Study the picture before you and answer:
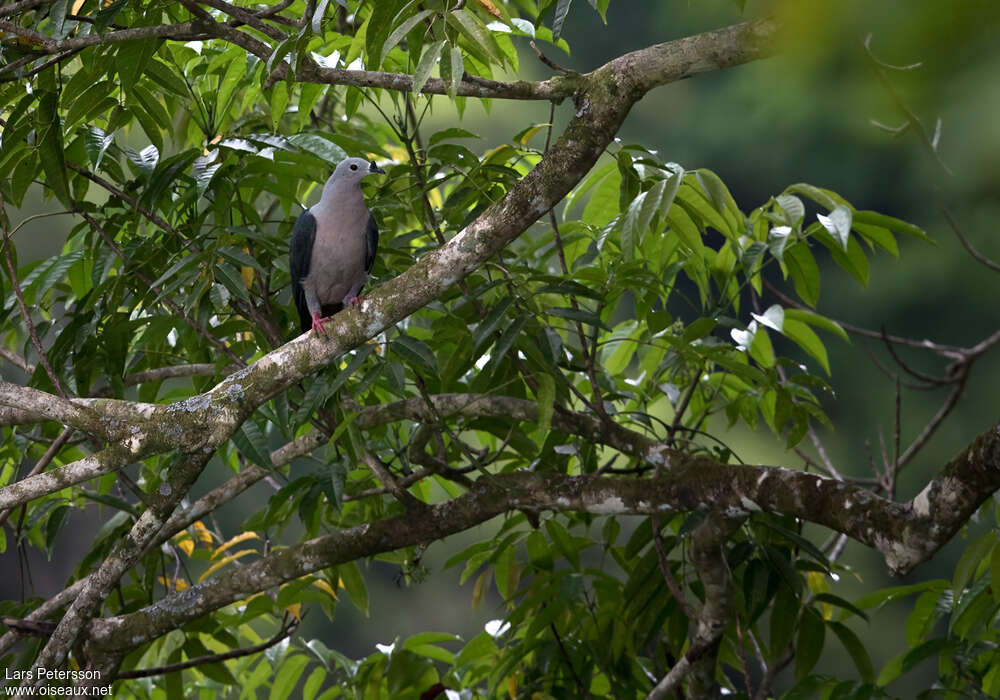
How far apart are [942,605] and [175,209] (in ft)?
6.54

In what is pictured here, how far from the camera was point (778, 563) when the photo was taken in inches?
78.5

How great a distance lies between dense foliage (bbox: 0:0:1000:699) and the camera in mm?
1868

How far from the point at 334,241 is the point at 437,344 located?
0.42 metres


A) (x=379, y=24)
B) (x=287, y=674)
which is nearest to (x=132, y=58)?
(x=379, y=24)

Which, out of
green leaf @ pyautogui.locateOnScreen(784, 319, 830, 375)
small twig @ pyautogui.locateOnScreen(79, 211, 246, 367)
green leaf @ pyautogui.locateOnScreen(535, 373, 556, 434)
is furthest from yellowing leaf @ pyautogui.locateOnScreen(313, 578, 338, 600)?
green leaf @ pyautogui.locateOnScreen(784, 319, 830, 375)

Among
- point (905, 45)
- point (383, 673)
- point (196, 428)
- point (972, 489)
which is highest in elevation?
point (905, 45)

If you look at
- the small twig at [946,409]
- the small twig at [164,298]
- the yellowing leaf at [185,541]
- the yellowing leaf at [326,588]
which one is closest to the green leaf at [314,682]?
the yellowing leaf at [326,588]

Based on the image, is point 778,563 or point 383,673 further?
point 383,673

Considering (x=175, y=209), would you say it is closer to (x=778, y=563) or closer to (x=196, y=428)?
(x=196, y=428)

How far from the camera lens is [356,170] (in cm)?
245

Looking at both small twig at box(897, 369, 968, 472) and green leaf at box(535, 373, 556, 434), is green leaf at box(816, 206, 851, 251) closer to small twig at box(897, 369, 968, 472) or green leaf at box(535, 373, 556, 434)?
small twig at box(897, 369, 968, 472)

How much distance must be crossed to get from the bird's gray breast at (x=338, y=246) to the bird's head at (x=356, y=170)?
0.05m

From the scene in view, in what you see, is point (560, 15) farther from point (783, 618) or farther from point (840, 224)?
point (783, 618)

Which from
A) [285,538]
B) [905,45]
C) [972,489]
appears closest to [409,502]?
[972,489]
